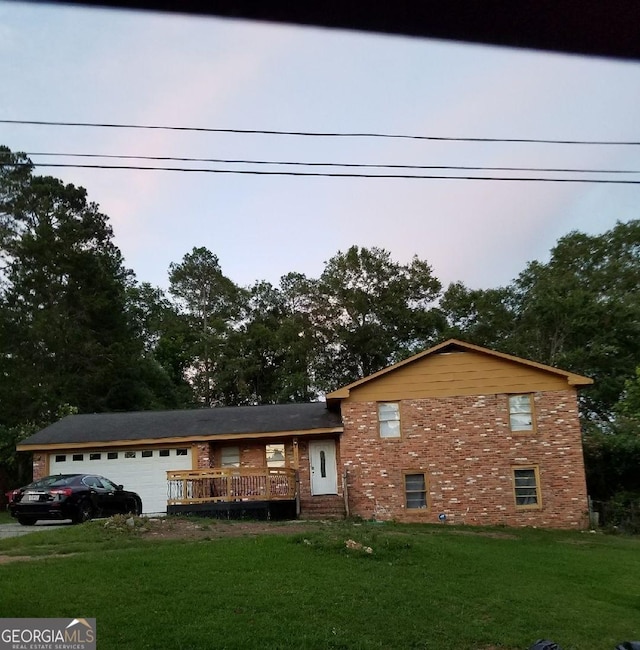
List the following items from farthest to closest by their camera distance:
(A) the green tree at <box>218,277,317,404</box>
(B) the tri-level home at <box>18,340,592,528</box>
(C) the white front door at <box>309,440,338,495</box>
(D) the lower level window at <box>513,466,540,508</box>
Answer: (A) the green tree at <box>218,277,317,404</box> → (C) the white front door at <box>309,440,338,495</box> → (D) the lower level window at <box>513,466,540,508</box> → (B) the tri-level home at <box>18,340,592,528</box>

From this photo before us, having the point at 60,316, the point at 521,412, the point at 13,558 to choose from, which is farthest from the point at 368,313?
the point at 13,558

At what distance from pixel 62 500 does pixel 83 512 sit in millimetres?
688

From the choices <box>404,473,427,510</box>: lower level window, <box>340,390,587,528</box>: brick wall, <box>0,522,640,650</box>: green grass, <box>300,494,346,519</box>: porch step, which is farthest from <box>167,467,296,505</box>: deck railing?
<box>0,522,640,650</box>: green grass

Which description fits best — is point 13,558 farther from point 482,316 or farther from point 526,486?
point 482,316

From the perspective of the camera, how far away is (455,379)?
21.5 m

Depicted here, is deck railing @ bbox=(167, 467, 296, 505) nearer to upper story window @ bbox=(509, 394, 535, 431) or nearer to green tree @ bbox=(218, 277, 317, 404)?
upper story window @ bbox=(509, 394, 535, 431)

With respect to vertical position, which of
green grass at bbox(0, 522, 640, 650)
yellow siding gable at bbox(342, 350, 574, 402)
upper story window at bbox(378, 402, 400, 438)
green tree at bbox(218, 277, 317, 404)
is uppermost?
green tree at bbox(218, 277, 317, 404)

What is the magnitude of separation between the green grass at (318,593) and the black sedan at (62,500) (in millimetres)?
3585

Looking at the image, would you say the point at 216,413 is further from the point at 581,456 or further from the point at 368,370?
the point at 368,370

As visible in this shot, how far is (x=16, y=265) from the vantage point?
37.7m

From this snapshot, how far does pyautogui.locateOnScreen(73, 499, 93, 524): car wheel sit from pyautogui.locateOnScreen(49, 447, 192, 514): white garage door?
5.51 meters

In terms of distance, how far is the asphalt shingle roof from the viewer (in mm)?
22484

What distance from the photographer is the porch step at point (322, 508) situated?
2080 centimetres

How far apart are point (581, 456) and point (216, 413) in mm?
12649
